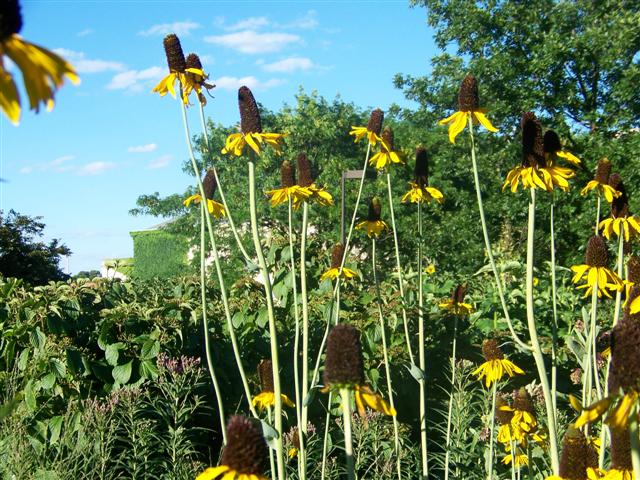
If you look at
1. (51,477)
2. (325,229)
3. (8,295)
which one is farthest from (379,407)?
(325,229)

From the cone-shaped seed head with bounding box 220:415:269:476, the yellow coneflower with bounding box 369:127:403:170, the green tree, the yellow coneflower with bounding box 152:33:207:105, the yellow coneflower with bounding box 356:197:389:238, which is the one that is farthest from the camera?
the green tree

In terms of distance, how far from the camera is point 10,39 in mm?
1008

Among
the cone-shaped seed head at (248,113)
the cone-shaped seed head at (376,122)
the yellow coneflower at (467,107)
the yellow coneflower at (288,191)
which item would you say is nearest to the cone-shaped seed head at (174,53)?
the cone-shaped seed head at (248,113)

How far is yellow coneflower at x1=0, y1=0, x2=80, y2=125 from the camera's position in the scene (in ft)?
3.24

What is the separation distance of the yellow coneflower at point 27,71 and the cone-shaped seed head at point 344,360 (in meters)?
0.90

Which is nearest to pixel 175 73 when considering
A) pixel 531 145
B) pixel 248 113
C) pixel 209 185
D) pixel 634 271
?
pixel 248 113

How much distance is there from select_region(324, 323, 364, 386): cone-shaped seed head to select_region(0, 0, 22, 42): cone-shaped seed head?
95cm

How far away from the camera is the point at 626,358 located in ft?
5.04

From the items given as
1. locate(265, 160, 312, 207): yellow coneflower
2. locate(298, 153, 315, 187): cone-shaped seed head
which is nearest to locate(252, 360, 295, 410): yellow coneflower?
locate(265, 160, 312, 207): yellow coneflower

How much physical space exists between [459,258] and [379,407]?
1159 centimetres

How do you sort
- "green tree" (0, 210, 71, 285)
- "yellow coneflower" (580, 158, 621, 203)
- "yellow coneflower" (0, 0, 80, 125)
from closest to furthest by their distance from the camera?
"yellow coneflower" (0, 0, 80, 125) < "yellow coneflower" (580, 158, 621, 203) < "green tree" (0, 210, 71, 285)

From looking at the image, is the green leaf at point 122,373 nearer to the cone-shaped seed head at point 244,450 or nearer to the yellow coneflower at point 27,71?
the cone-shaped seed head at point 244,450

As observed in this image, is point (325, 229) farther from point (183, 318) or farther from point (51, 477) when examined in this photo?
point (51, 477)

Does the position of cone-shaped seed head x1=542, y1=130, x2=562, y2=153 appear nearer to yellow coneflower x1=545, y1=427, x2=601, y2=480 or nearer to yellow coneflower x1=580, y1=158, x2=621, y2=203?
yellow coneflower x1=580, y1=158, x2=621, y2=203
